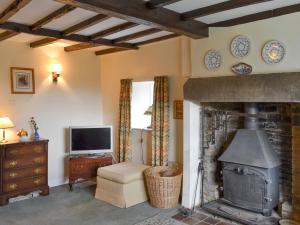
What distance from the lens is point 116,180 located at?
395 centimetres

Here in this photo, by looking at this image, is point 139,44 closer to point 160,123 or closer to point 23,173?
point 160,123

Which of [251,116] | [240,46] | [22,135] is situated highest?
[240,46]

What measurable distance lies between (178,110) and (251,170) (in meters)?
1.33

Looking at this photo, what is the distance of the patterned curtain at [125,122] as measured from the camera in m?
4.91

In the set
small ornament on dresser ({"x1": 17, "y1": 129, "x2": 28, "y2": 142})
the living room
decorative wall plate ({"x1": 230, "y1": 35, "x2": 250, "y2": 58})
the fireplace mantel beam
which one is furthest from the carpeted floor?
decorative wall plate ({"x1": 230, "y1": 35, "x2": 250, "y2": 58})

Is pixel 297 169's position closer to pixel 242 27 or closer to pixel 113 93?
pixel 242 27

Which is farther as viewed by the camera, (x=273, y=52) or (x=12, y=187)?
(x=12, y=187)

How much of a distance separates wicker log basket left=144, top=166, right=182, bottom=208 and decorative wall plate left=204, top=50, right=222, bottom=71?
1.48 metres

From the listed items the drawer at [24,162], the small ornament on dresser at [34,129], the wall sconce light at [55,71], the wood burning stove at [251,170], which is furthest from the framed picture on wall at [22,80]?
the wood burning stove at [251,170]

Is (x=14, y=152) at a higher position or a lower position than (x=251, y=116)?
lower

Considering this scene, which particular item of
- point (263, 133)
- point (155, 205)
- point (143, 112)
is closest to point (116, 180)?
point (155, 205)

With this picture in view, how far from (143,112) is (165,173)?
4.92 feet

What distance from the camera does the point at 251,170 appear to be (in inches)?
134

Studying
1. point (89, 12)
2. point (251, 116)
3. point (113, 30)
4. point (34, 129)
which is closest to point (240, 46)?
point (251, 116)
